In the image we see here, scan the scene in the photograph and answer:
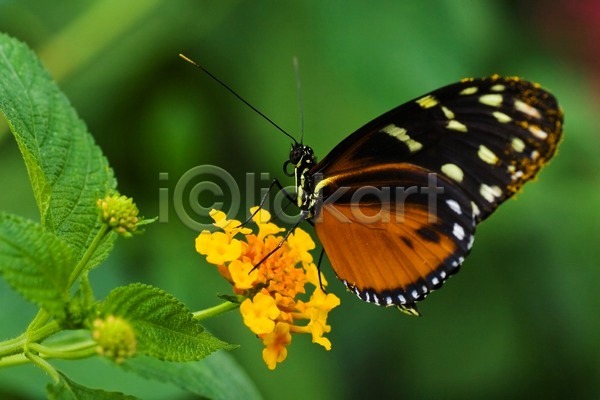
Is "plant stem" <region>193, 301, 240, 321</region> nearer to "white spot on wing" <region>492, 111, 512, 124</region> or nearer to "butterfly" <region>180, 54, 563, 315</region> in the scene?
"butterfly" <region>180, 54, 563, 315</region>

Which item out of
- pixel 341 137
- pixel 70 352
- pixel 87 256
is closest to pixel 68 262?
pixel 87 256

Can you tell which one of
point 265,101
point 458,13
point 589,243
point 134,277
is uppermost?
point 458,13

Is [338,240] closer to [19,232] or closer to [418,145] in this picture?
→ [418,145]

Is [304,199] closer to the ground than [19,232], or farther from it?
farther from it

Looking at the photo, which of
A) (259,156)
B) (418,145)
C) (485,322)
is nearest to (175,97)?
(259,156)

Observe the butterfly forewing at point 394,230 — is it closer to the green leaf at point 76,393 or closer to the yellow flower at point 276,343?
the yellow flower at point 276,343

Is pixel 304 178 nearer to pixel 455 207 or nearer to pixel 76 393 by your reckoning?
pixel 455 207

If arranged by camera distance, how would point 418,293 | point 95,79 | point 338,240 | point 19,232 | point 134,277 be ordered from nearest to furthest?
point 19,232
point 418,293
point 338,240
point 134,277
point 95,79
